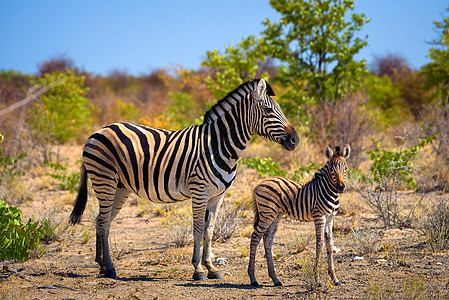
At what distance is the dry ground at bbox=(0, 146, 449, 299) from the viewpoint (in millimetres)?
4773

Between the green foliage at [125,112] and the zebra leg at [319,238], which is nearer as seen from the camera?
the zebra leg at [319,238]

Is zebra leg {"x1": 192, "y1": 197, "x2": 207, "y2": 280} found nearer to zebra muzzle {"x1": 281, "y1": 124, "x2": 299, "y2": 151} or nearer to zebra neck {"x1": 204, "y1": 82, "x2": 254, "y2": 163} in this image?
zebra neck {"x1": 204, "y1": 82, "x2": 254, "y2": 163}

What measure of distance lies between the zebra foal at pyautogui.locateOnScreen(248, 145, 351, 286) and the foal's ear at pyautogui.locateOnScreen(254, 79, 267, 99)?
3.48 feet

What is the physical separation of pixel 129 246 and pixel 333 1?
34.1 ft

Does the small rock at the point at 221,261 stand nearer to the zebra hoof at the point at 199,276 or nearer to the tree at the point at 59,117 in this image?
the zebra hoof at the point at 199,276

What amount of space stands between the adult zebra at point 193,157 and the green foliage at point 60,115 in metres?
9.07

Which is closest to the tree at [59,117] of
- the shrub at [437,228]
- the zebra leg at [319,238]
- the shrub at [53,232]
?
the shrub at [53,232]

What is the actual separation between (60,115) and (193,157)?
13.0 metres

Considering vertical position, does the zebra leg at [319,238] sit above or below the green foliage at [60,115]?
below

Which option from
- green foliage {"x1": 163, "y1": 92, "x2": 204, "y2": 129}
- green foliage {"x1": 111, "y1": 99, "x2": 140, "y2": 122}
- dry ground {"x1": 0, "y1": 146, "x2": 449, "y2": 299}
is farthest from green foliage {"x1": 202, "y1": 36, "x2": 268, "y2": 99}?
green foliage {"x1": 111, "y1": 99, "x2": 140, "y2": 122}

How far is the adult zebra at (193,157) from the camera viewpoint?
213 inches

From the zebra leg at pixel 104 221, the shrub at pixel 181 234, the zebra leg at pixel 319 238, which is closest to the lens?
the zebra leg at pixel 319 238

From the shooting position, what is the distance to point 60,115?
1695 centimetres

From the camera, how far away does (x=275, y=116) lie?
212 inches
